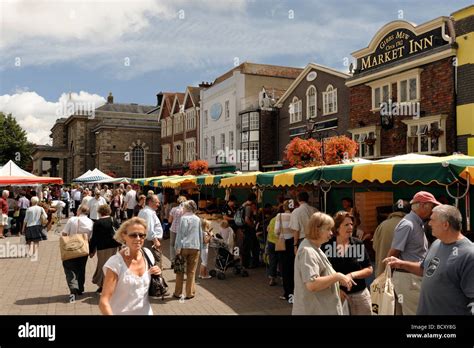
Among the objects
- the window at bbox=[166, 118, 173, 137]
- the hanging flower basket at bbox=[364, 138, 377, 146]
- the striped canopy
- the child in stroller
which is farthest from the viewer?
the window at bbox=[166, 118, 173, 137]

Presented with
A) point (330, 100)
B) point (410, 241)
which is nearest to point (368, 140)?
point (330, 100)

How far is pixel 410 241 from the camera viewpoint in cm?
515

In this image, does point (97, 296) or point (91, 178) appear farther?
point (91, 178)

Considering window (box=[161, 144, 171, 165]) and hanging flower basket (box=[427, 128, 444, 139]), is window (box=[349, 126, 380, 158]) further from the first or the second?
window (box=[161, 144, 171, 165])

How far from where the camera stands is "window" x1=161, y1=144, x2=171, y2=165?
4941 cm

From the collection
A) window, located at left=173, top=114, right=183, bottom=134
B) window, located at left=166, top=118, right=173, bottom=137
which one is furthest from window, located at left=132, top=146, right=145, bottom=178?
window, located at left=173, top=114, right=183, bottom=134

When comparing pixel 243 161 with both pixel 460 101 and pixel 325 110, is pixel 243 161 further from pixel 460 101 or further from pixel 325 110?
pixel 460 101

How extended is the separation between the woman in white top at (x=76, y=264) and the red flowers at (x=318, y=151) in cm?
929

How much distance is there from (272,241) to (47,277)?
17.6 ft

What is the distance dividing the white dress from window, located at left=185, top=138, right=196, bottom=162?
39.0 metres

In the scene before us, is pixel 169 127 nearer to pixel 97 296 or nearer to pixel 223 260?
pixel 223 260

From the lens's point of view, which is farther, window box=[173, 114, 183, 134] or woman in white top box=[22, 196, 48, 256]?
window box=[173, 114, 183, 134]

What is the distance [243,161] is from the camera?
109 ft

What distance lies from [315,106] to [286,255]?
20808 millimetres
